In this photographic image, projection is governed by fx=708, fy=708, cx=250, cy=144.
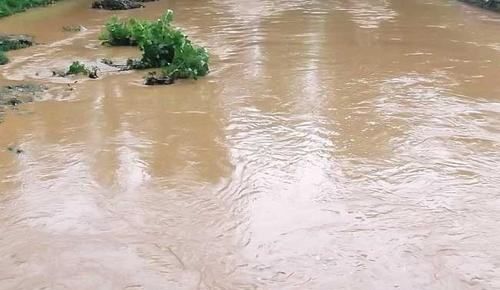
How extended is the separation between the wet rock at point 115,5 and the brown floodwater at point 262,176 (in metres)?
7.63

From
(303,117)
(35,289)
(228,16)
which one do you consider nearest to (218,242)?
(35,289)

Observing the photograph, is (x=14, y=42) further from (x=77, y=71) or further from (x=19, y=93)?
(x=19, y=93)

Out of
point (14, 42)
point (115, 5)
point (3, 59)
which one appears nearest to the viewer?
point (3, 59)

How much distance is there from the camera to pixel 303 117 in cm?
867

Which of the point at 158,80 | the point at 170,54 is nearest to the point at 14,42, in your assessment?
the point at 170,54

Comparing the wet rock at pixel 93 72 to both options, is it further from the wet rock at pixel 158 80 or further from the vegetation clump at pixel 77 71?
the wet rock at pixel 158 80

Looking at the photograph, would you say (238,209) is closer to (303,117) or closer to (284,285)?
(284,285)

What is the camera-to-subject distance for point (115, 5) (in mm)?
20109

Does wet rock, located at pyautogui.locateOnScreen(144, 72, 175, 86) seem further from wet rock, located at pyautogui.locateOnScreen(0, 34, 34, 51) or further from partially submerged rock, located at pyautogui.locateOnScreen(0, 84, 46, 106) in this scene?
wet rock, located at pyautogui.locateOnScreen(0, 34, 34, 51)

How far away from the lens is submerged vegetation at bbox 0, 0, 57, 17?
18.7 m

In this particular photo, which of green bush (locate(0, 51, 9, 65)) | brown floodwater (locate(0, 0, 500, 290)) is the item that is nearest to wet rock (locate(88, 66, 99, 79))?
brown floodwater (locate(0, 0, 500, 290))

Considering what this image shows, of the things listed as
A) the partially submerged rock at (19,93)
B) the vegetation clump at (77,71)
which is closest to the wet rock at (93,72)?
the vegetation clump at (77,71)

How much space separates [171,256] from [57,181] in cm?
198

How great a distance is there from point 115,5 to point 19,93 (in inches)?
420
